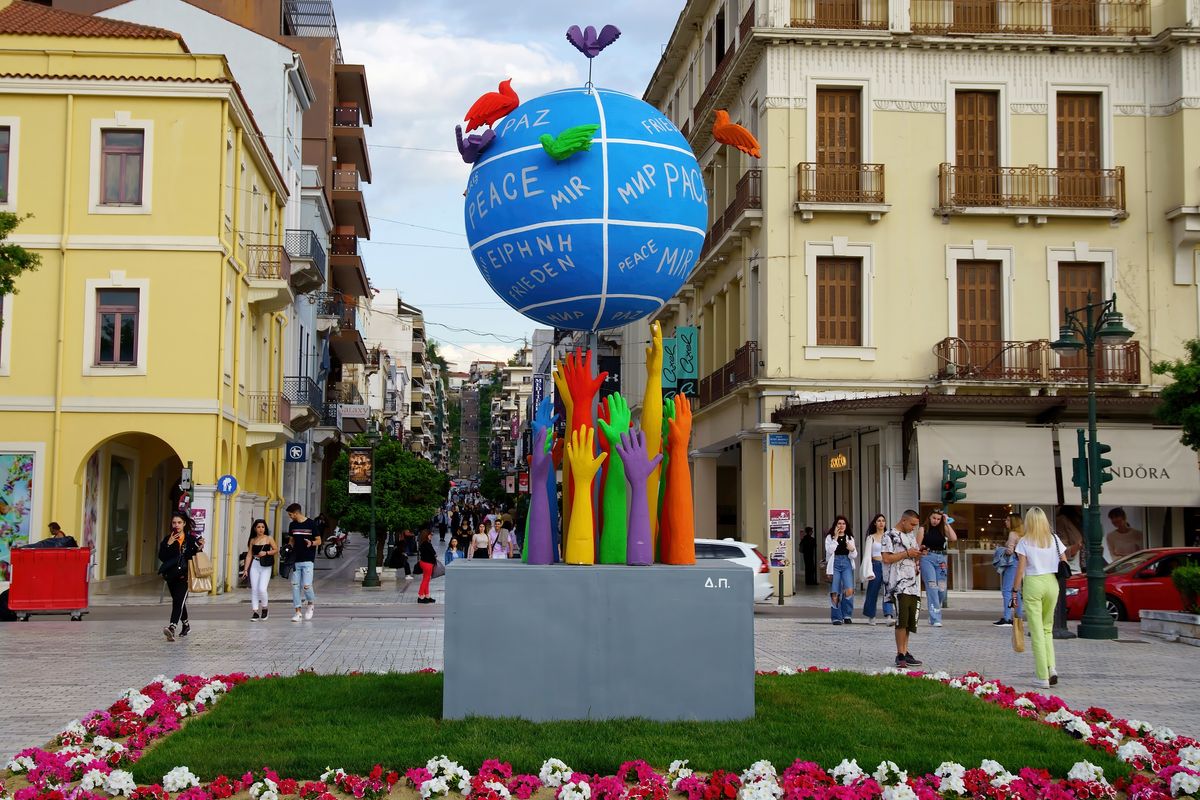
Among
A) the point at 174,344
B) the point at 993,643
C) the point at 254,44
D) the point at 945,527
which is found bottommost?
the point at 993,643

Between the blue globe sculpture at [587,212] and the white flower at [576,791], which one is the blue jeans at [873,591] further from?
the white flower at [576,791]

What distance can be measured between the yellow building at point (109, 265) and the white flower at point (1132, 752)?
22309 millimetres

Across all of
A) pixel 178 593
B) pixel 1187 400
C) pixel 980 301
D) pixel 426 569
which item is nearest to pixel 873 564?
pixel 1187 400

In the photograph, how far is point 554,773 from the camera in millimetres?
7414

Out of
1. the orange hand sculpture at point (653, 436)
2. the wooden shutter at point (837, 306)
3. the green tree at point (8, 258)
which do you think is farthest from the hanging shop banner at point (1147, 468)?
the green tree at point (8, 258)

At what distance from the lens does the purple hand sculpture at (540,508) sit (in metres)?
9.85

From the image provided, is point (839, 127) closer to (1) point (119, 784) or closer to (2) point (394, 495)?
(2) point (394, 495)

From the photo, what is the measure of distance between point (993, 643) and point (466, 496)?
151058mm

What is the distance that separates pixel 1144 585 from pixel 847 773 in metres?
17.2

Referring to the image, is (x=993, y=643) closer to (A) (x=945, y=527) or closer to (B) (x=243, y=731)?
(A) (x=945, y=527)

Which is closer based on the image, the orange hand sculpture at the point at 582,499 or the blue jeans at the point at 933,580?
the orange hand sculpture at the point at 582,499

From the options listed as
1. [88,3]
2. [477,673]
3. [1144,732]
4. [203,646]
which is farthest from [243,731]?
[88,3]

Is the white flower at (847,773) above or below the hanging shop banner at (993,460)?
below

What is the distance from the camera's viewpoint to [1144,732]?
9141 millimetres
